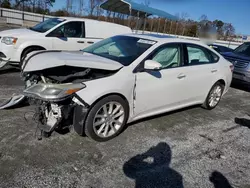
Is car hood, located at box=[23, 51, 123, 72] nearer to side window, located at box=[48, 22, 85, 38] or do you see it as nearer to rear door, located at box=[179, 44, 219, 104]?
rear door, located at box=[179, 44, 219, 104]

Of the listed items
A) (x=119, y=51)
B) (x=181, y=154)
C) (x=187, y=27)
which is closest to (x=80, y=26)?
(x=119, y=51)

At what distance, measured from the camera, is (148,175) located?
9.11ft

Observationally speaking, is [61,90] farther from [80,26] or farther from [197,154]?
[80,26]

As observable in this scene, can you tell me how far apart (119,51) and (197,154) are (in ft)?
7.12

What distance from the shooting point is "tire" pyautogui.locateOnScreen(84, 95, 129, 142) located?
10.4ft

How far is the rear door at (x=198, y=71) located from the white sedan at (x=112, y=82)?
0.07ft

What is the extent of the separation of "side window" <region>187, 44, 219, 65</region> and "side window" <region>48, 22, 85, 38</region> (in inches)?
175

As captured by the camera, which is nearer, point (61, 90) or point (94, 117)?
point (61, 90)

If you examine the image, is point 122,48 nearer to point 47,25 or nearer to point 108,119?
point 108,119

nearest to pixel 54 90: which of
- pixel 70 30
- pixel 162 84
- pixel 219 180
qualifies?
pixel 162 84

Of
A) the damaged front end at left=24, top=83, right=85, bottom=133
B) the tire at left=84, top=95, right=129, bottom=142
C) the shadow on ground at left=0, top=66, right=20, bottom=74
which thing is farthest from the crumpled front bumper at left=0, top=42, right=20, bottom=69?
the tire at left=84, top=95, right=129, bottom=142

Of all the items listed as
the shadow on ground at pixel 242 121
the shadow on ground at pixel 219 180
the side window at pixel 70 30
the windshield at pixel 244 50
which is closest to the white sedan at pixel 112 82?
the shadow on ground at pixel 242 121

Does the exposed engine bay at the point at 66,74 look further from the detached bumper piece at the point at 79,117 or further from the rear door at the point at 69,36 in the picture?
the rear door at the point at 69,36

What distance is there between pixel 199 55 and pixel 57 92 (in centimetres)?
319
